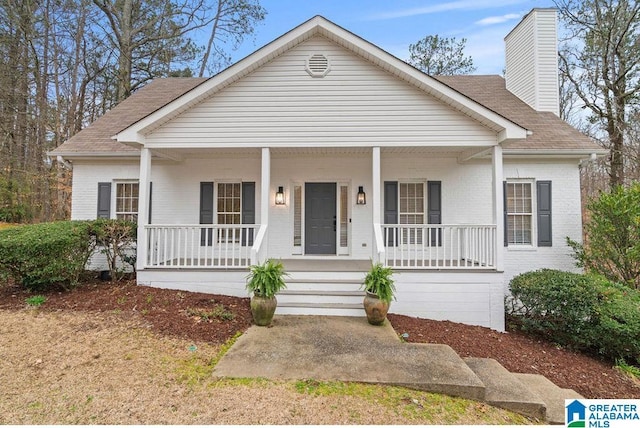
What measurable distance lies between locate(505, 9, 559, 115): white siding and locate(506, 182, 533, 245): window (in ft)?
9.70

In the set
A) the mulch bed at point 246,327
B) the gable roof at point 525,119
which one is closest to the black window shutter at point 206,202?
the mulch bed at point 246,327

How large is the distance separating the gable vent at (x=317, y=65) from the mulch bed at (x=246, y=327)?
4740mm

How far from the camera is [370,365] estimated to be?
3889mm

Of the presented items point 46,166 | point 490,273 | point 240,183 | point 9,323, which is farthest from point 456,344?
point 46,166

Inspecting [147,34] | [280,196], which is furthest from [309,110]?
[147,34]

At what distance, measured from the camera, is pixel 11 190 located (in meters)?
15.0

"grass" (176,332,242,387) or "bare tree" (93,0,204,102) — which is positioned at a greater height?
"bare tree" (93,0,204,102)

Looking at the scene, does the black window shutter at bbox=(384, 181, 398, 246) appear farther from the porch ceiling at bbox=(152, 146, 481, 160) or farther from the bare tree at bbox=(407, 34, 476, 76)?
the bare tree at bbox=(407, 34, 476, 76)

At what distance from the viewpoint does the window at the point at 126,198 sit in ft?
28.6

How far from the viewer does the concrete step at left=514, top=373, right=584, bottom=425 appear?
3439mm

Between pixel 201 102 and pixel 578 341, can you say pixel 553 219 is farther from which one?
pixel 201 102

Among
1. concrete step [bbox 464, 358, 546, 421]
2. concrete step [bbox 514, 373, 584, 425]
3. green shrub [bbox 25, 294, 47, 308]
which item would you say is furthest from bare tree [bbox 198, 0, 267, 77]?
concrete step [bbox 514, 373, 584, 425]

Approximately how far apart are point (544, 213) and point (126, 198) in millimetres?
10409

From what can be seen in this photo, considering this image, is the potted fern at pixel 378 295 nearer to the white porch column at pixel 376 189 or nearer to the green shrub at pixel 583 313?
the white porch column at pixel 376 189
